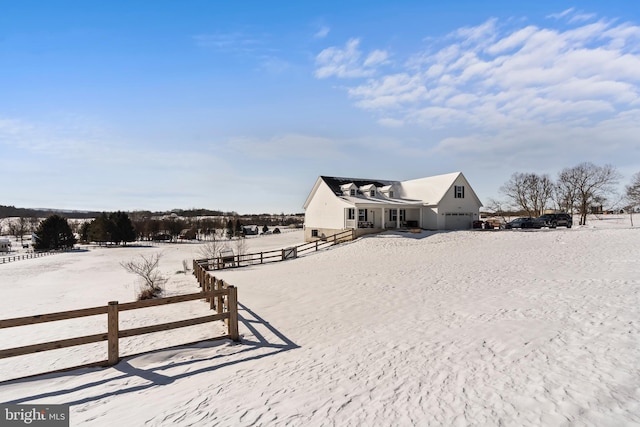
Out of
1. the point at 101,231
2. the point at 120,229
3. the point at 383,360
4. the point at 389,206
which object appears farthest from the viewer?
the point at 120,229

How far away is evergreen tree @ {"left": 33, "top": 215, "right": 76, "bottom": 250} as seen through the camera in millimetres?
62562

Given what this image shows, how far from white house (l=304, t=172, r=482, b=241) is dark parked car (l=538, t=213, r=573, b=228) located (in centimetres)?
825

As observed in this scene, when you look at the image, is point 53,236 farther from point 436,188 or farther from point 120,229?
point 436,188

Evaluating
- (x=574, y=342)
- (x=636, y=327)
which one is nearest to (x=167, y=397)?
(x=574, y=342)

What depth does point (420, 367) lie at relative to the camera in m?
5.86

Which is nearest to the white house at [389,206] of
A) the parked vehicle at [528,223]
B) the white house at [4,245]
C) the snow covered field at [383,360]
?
the parked vehicle at [528,223]

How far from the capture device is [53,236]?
206 feet

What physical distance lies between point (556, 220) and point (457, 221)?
13018mm

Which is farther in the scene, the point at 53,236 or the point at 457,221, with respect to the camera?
the point at 53,236

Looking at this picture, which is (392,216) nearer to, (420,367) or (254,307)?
(254,307)

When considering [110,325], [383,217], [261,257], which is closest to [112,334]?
[110,325]

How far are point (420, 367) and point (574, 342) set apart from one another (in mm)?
3526

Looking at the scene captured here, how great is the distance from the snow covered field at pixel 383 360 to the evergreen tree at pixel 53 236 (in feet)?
206

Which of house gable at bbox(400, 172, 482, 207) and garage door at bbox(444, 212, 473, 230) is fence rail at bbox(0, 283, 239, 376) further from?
garage door at bbox(444, 212, 473, 230)
